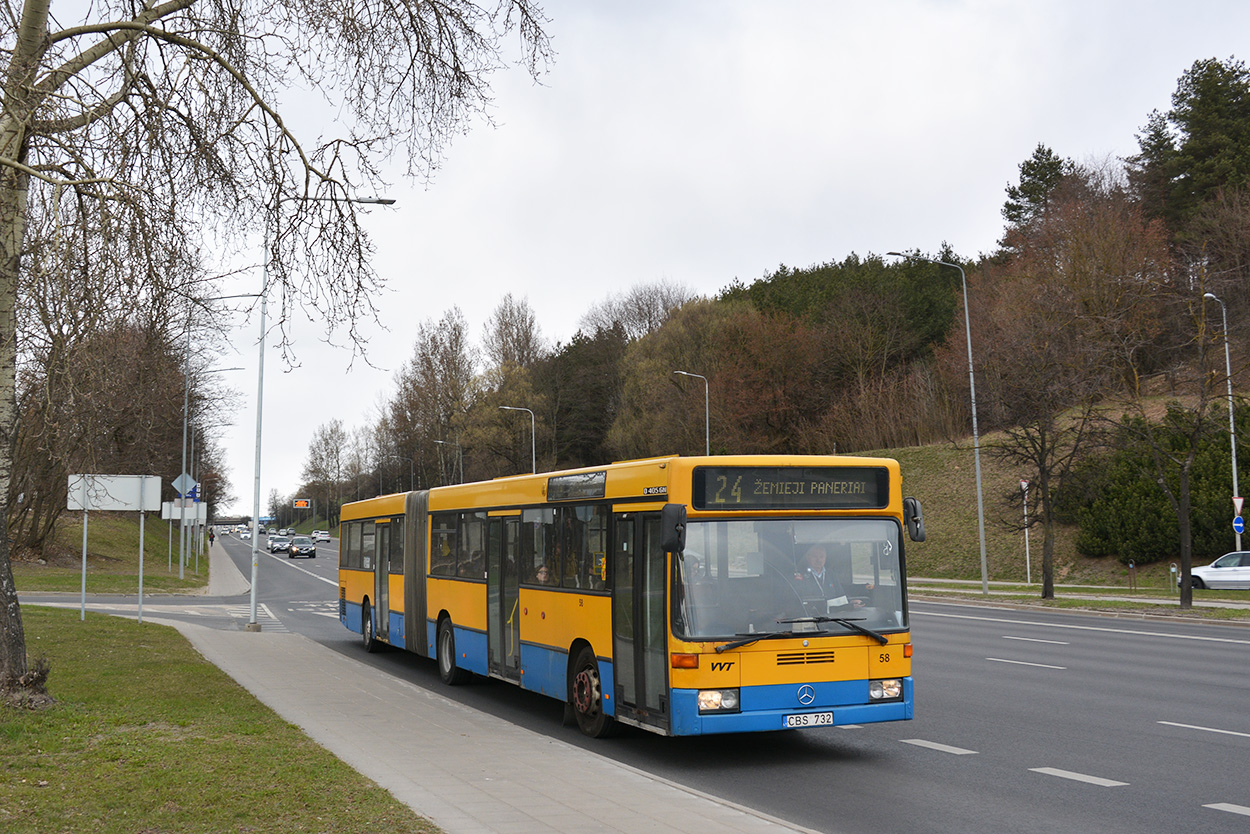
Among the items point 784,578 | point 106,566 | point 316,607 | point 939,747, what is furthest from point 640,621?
point 106,566

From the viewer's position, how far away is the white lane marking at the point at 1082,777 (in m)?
8.44

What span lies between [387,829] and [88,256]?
20.3ft

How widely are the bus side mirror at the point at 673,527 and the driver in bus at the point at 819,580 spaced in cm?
121

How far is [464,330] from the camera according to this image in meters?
80.4

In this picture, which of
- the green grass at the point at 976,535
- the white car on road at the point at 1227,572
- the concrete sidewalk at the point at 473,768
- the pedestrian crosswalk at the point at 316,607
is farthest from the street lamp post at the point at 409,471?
the concrete sidewalk at the point at 473,768

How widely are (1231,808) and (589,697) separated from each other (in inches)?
222

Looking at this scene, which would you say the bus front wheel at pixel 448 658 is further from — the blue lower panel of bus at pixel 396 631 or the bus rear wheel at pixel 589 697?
the bus rear wheel at pixel 589 697

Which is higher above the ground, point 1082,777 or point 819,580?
point 819,580

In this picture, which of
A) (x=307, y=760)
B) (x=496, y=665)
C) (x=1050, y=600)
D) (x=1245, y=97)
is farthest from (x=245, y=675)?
(x=1245, y=97)

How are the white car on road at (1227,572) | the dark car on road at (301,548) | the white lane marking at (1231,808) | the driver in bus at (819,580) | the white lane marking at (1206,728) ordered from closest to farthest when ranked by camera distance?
the white lane marking at (1231,808) → the driver in bus at (819,580) → the white lane marking at (1206,728) → the white car on road at (1227,572) → the dark car on road at (301,548)

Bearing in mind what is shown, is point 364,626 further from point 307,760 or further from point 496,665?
point 307,760

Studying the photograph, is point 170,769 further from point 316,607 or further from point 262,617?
point 316,607

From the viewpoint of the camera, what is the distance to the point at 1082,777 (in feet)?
28.6

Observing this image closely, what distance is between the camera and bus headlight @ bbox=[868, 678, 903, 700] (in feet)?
31.4
